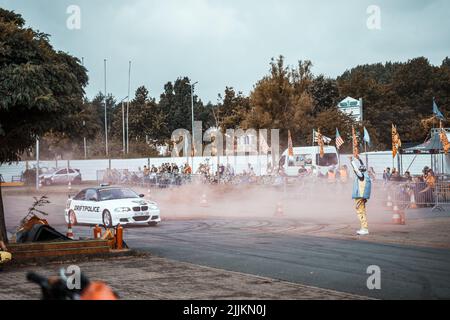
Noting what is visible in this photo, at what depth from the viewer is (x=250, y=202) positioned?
3152 cm

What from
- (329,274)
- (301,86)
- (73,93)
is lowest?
(329,274)

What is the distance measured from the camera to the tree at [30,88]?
39.6 ft

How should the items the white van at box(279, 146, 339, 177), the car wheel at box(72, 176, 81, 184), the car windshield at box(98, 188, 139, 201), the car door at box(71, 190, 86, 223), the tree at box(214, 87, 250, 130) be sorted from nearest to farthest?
the car windshield at box(98, 188, 139, 201) → the car door at box(71, 190, 86, 223) → the white van at box(279, 146, 339, 177) → the car wheel at box(72, 176, 81, 184) → the tree at box(214, 87, 250, 130)

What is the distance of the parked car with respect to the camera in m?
54.7

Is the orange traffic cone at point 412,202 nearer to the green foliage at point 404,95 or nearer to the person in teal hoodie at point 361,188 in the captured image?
the person in teal hoodie at point 361,188

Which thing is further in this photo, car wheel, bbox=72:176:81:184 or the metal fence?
car wheel, bbox=72:176:81:184

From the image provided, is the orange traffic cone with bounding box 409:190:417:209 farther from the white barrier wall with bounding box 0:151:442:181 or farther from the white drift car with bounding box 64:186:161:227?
the white drift car with bounding box 64:186:161:227

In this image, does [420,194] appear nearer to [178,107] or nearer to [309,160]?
[309,160]

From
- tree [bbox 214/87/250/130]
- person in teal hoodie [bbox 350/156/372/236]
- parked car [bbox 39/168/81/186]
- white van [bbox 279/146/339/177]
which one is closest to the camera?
person in teal hoodie [bbox 350/156/372/236]

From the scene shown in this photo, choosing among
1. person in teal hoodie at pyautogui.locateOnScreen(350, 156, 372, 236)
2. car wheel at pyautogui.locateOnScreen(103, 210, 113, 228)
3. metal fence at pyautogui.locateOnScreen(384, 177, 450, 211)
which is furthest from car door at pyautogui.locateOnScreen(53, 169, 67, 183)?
person in teal hoodie at pyautogui.locateOnScreen(350, 156, 372, 236)

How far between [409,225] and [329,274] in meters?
9.15

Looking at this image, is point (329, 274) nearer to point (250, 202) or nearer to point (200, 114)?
point (250, 202)

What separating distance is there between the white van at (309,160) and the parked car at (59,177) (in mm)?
21215
